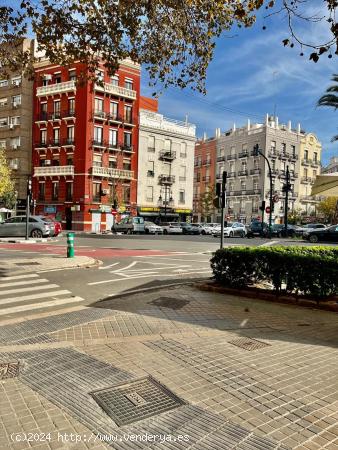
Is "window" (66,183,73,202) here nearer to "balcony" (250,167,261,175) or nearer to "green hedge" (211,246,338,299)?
"balcony" (250,167,261,175)

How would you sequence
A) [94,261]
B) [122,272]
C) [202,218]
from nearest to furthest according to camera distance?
[122,272] < [94,261] < [202,218]

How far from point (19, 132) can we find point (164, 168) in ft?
66.6

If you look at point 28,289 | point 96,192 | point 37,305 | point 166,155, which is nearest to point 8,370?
point 37,305

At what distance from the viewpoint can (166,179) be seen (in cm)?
5647

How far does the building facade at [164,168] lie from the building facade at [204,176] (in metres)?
13.0

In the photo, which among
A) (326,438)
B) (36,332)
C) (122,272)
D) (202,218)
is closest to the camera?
(326,438)

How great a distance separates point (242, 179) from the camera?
70625 millimetres

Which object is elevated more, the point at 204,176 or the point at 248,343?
the point at 204,176

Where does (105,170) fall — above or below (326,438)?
above

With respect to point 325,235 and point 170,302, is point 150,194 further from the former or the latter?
point 170,302

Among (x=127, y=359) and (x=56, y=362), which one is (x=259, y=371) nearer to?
(x=127, y=359)

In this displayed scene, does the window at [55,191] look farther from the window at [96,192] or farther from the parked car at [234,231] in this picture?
the parked car at [234,231]

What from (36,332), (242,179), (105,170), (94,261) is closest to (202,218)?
(242,179)

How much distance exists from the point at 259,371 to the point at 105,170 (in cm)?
4593
